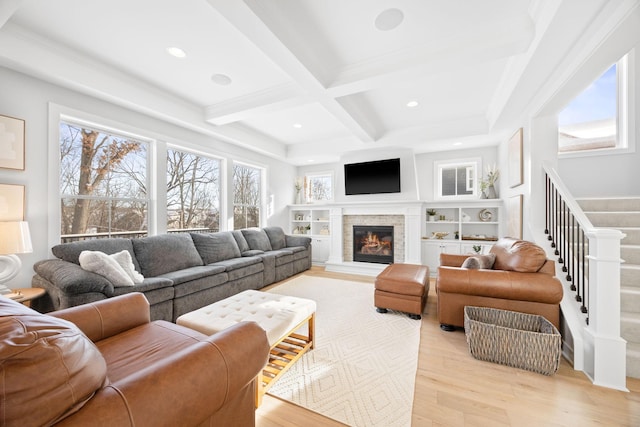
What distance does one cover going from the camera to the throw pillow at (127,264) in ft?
8.45

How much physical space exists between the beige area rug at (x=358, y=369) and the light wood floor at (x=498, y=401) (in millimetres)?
76

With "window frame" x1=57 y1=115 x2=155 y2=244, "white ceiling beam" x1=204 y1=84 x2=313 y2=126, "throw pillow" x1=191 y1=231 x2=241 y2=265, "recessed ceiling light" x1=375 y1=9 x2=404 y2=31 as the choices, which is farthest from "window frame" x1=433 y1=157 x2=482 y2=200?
"window frame" x1=57 y1=115 x2=155 y2=244

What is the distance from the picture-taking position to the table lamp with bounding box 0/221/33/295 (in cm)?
205

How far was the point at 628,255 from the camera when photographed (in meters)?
2.45

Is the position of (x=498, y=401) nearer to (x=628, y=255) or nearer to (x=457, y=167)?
(x=628, y=255)

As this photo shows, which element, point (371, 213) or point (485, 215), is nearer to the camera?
point (485, 215)

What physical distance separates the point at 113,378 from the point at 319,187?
579 centimetres

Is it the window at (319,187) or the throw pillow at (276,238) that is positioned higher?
the window at (319,187)

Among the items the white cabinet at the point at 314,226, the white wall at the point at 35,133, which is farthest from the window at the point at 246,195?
the white wall at the point at 35,133

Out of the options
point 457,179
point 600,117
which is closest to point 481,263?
point 457,179

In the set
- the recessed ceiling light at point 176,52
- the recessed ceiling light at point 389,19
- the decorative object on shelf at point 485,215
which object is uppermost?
the recessed ceiling light at point 176,52

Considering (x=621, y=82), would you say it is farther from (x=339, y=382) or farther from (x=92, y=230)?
(x=92, y=230)

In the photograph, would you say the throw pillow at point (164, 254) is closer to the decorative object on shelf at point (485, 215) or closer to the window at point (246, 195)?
the window at point (246, 195)

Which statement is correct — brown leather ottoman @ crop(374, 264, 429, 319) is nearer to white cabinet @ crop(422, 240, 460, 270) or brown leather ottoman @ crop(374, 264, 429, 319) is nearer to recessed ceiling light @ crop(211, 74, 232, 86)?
white cabinet @ crop(422, 240, 460, 270)
